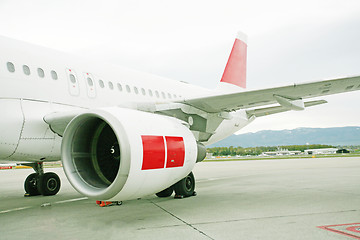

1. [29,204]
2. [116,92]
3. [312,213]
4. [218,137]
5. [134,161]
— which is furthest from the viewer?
[218,137]

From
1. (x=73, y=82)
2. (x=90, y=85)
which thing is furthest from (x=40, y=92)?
(x=90, y=85)

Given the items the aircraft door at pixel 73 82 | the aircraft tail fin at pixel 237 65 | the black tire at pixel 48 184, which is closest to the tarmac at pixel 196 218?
the black tire at pixel 48 184

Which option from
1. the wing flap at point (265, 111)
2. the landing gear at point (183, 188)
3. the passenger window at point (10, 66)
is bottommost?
the landing gear at point (183, 188)

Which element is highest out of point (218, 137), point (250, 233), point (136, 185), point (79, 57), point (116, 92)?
point (79, 57)

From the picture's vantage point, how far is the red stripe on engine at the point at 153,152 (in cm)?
436

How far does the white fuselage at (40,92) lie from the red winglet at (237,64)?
18.0ft

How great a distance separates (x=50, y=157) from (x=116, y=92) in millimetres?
2225

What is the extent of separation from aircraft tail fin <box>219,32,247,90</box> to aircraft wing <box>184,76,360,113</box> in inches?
205

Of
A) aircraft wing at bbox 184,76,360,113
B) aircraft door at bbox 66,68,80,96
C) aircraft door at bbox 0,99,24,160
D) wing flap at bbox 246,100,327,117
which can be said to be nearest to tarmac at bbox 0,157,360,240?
aircraft door at bbox 0,99,24,160

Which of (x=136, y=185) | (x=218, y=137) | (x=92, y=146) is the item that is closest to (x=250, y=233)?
(x=136, y=185)

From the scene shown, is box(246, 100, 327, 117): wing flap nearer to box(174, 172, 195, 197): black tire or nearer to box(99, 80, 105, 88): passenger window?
box(174, 172, 195, 197): black tire

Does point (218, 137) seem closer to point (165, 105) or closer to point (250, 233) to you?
point (165, 105)

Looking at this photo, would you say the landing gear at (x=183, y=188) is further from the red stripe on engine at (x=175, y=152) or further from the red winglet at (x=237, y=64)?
the red winglet at (x=237, y=64)

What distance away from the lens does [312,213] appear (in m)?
5.04
